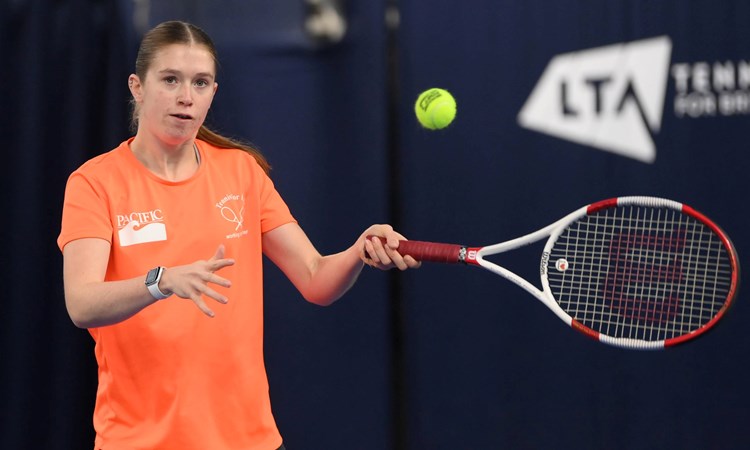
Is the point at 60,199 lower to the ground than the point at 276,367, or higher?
higher

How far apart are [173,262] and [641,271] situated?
2155 mm

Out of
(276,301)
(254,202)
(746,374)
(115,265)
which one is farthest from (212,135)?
(746,374)

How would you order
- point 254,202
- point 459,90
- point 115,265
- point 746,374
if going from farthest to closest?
1. point 459,90
2. point 746,374
3. point 254,202
4. point 115,265

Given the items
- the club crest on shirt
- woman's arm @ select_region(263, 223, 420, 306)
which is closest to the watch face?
the club crest on shirt

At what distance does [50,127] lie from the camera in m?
3.93

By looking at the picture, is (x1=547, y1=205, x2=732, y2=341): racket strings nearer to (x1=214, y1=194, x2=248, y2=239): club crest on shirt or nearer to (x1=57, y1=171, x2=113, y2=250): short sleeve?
(x1=214, y1=194, x2=248, y2=239): club crest on shirt

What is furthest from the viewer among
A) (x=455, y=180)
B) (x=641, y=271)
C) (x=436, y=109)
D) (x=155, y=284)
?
(x=455, y=180)

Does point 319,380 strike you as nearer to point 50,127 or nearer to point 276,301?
point 276,301

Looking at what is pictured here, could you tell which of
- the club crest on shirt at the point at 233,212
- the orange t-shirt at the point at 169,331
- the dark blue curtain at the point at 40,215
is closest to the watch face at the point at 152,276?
the orange t-shirt at the point at 169,331

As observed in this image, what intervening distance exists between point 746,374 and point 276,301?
2.14m

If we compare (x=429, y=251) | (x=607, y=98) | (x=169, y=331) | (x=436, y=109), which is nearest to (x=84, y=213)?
(x=169, y=331)

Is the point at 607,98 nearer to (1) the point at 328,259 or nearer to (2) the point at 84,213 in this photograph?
(1) the point at 328,259

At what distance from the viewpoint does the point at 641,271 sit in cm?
353

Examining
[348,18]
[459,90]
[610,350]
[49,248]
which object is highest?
[348,18]
